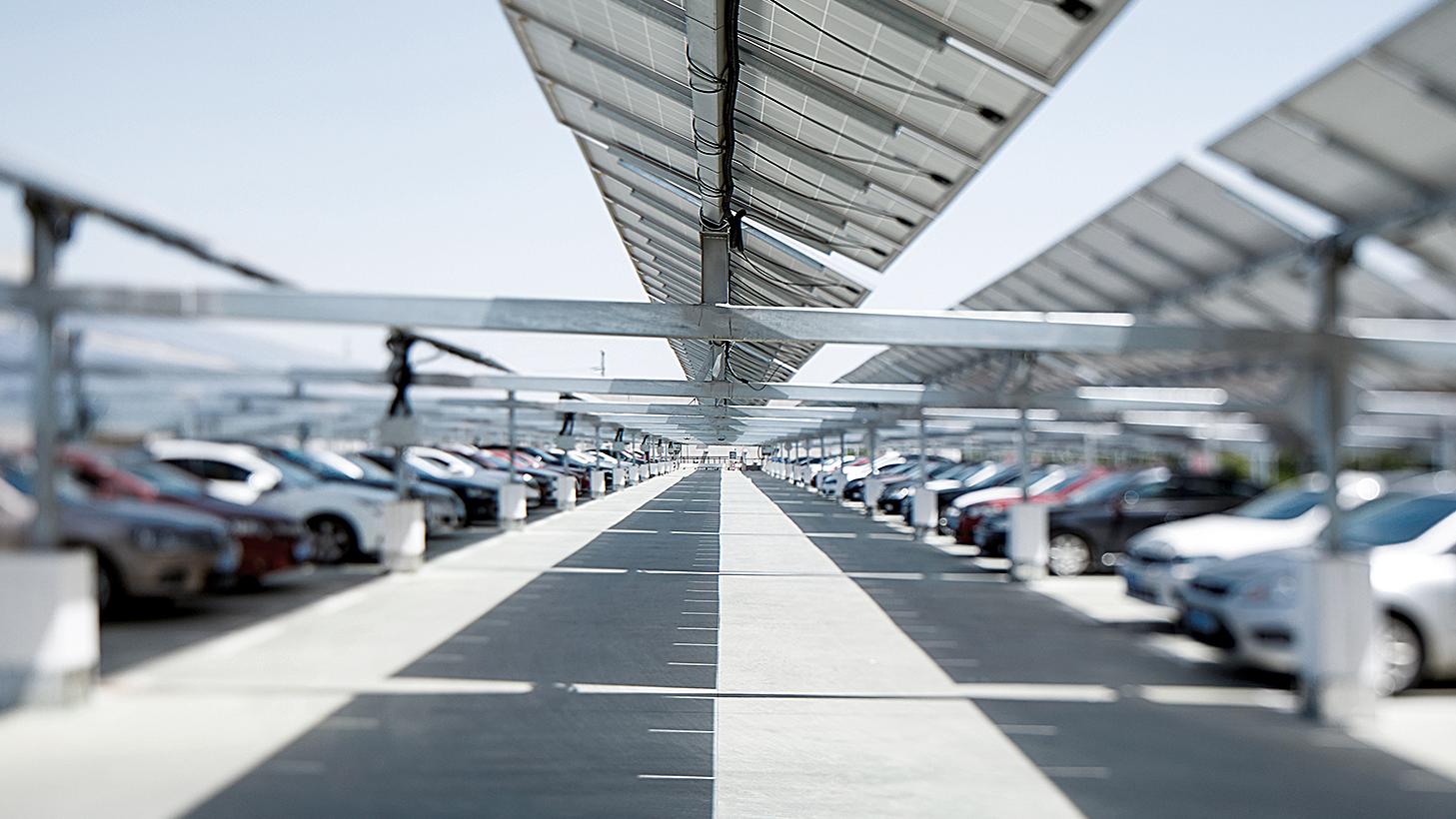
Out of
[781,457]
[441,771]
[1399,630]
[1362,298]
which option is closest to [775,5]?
[1362,298]

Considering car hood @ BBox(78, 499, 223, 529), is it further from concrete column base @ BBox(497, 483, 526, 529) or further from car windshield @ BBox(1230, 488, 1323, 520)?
concrete column base @ BBox(497, 483, 526, 529)

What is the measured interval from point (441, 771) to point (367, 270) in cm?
252

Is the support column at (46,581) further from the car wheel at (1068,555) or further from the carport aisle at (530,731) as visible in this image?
the car wheel at (1068,555)

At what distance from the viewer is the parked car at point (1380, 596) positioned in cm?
516

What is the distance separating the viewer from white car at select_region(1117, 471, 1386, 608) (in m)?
5.18

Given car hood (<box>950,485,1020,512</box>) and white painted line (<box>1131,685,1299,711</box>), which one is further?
car hood (<box>950,485,1020,512</box>)

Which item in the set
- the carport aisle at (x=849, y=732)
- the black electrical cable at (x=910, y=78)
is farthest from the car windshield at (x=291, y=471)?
the black electrical cable at (x=910, y=78)

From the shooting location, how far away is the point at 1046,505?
7984 mm

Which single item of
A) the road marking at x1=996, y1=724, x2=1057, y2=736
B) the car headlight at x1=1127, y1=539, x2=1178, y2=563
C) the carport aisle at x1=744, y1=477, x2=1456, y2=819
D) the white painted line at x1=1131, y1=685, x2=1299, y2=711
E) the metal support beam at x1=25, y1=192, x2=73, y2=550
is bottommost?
the road marking at x1=996, y1=724, x2=1057, y2=736

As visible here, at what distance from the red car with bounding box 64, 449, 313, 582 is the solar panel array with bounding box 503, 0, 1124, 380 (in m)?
3.71

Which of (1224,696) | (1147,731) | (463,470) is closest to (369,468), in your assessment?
(1147,731)

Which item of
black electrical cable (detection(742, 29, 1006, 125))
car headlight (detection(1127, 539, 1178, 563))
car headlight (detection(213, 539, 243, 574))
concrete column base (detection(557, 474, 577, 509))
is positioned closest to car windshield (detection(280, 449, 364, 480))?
car headlight (detection(213, 539, 243, 574))

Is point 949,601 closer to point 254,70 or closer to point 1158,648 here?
point 1158,648

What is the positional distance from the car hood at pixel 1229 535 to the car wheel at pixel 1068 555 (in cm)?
138
